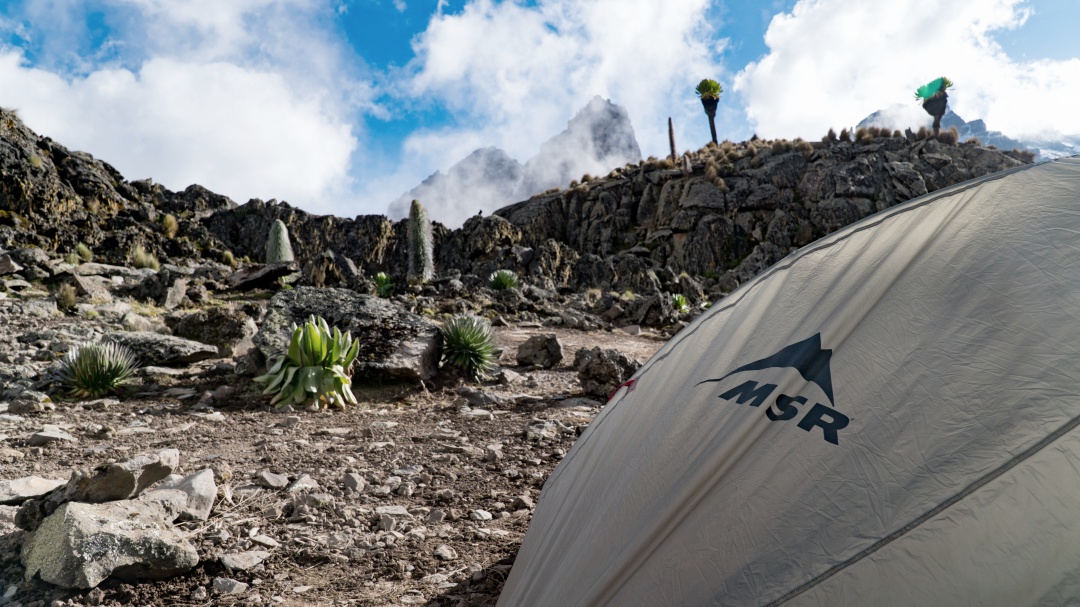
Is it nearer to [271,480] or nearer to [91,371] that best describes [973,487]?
[271,480]

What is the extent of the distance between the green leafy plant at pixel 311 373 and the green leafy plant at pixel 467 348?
171 centimetres

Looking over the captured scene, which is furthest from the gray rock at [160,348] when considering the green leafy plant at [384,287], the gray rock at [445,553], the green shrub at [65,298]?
the green leafy plant at [384,287]

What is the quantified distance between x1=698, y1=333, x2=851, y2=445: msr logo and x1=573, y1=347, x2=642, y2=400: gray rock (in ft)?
16.8

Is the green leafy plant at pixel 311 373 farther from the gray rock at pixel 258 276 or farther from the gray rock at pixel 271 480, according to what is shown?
the gray rock at pixel 258 276

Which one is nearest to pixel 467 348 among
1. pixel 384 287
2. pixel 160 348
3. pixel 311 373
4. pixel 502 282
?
pixel 311 373

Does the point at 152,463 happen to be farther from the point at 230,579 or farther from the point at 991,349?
the point at 991,349

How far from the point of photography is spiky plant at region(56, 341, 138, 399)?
6.15 metres

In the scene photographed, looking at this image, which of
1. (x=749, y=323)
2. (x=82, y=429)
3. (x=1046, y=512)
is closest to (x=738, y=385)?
(x=749, y=323)

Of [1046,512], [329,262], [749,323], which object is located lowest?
[1046,512]

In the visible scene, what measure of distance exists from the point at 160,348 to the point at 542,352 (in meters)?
5.01

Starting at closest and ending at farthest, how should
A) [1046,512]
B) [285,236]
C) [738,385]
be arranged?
1. [1046,512]
2. [738,385]
3. [285,236]

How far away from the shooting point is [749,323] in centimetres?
225

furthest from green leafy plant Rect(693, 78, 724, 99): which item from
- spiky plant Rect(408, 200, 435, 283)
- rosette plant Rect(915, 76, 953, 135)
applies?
spiky plant Rect(408, 200, 435, 283)

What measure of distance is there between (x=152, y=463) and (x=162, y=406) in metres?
3.07
